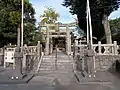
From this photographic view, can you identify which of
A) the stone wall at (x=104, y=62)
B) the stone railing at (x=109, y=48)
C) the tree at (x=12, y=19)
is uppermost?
the tree at (x=12, y=19)

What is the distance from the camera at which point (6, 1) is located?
103 ft

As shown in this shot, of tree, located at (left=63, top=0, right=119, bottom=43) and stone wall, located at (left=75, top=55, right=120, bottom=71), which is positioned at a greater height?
tree, located at (left=63, top=0, right=119, bottom=43)

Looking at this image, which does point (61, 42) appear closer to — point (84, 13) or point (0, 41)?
point (0, 41)

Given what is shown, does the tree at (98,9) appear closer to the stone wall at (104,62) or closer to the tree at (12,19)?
the stone wall at (104,62)

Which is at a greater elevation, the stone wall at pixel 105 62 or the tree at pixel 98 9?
the tree at pixel 98 9

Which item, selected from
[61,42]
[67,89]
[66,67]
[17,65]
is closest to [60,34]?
[61,42]

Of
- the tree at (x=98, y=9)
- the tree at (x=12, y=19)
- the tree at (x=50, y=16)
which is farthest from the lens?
the tree at (x=50, y=16)

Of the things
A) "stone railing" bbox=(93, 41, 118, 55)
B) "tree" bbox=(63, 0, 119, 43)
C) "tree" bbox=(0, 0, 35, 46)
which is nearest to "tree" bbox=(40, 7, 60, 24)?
"tree" bbox=(0, 0, 35, 46)

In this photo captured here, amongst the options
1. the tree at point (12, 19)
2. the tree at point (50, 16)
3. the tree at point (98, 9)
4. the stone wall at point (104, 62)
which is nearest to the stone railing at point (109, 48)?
the stone wall at point (104, 62)

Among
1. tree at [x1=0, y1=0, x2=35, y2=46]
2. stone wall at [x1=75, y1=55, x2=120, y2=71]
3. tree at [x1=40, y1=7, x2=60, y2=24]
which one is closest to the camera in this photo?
stone wall at [x1=75, y1=55, x2=120, y2=71]

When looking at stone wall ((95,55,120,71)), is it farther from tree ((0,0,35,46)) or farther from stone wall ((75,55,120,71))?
tree ((0,0,35,46))

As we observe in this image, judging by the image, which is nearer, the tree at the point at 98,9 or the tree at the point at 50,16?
the tree at the point at 98,9

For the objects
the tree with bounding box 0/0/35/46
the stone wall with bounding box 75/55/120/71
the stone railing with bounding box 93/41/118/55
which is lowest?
the stone wall with bounding box 75/55/120/71

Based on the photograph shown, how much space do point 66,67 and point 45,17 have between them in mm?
28010
